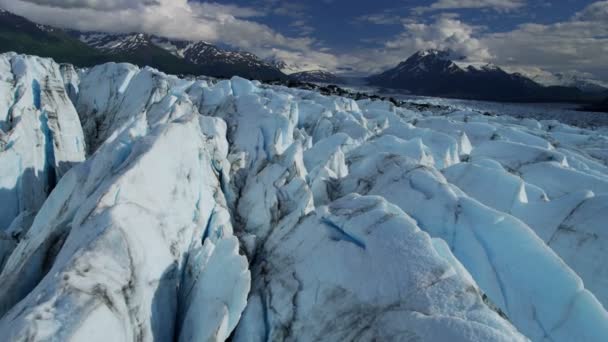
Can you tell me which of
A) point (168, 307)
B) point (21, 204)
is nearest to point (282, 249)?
point (168, 307)

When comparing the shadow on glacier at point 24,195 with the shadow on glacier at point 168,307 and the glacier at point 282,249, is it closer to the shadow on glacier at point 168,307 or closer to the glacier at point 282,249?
the glacier at point 282,249

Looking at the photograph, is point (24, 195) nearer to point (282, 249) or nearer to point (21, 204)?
point (21, 204)

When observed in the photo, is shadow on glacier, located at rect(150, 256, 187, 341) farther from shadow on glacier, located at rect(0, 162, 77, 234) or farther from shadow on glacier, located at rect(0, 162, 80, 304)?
shadow on glacier, located at rect(0, 162, 77, 234)

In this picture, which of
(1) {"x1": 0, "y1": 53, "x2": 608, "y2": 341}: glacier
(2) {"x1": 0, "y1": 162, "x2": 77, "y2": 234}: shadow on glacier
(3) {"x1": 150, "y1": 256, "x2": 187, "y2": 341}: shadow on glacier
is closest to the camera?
(1) {"x1": 0, "y1": 53, "x2": 608, "y2": 341}: glacier

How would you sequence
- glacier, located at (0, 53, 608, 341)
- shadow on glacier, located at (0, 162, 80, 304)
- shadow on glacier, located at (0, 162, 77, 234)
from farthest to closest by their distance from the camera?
shadow on glacier, located at (0, 162, 77, 234), shadow on glacier, located at (0, 162, 80, 304), glacier, located at (0, 53, 608, 341)

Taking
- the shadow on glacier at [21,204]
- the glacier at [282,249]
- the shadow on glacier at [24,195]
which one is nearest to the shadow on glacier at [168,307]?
the glacier at [282,249]

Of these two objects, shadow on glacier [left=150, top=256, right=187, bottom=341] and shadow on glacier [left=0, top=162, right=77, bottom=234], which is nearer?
shadow on glacier [left=150, top=256, right=187, bottom=341]

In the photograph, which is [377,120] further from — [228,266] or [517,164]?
[228,266]

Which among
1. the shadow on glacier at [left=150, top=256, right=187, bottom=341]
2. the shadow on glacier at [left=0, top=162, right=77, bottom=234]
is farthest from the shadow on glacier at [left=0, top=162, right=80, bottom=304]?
the shadow on glacier at [left=150, top=256, right=187, bottom=341]

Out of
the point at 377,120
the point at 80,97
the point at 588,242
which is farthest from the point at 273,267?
the point at 80,97
